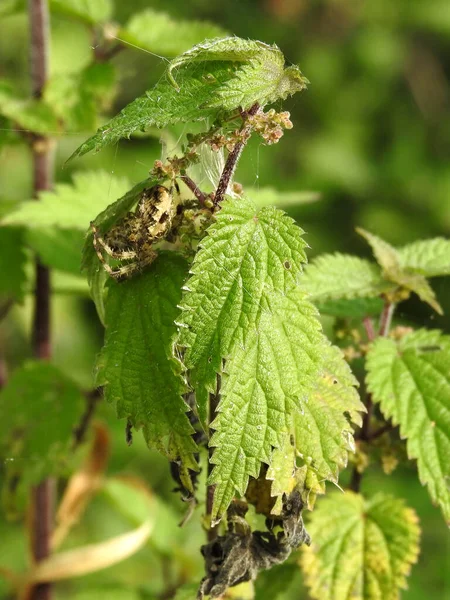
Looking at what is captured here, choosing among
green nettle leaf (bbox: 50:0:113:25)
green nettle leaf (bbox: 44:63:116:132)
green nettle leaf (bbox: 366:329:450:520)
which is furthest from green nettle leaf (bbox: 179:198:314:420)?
green nettle leaf (bbox: 50:0:113:25)

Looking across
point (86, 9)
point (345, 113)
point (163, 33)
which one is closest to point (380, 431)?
point (163, 33)

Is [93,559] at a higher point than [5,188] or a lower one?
lower

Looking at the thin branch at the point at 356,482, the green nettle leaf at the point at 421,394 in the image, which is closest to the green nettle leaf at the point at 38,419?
the thin branch at the point at 356,482

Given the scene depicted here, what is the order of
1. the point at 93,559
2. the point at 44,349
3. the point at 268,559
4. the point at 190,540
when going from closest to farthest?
the point at 268,559 < the point at 93,559 < the point at 44,349 < the point at 190,540

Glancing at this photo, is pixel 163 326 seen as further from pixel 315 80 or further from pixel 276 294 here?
pixel 315 80

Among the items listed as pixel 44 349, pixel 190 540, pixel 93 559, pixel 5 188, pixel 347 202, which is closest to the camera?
pixel 93 559

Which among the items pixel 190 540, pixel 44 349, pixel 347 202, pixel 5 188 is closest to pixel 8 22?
pixel 5 188

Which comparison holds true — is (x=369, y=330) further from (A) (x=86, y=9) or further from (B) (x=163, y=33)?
(A) (x=86, y=9)
